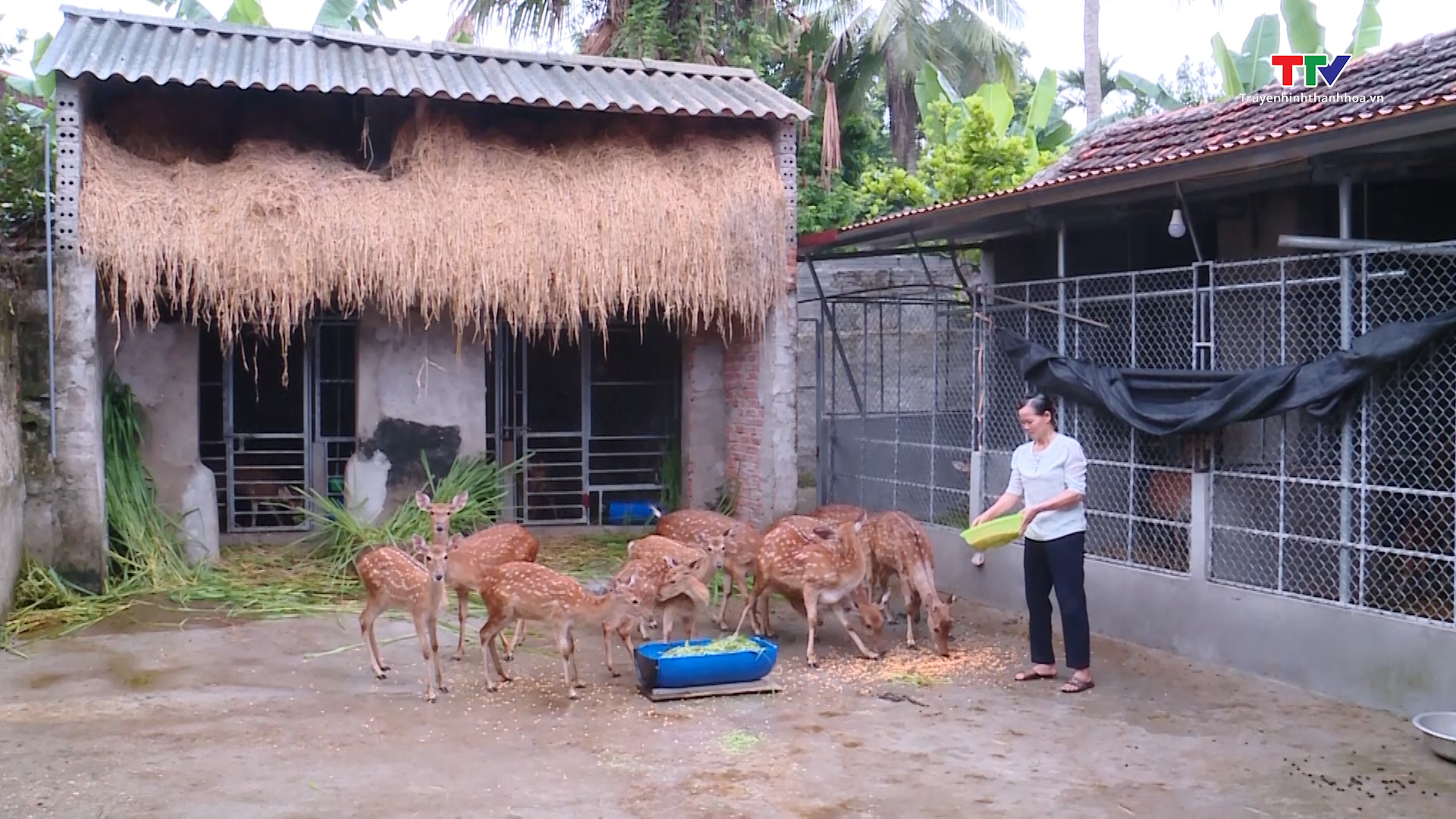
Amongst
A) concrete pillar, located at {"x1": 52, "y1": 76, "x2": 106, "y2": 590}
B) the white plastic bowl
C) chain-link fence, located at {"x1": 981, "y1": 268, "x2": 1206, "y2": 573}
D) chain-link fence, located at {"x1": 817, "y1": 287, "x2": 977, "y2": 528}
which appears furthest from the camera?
chain-link fence, located at {"x1": 817, "y1": 287, "x2": 977, "y2": 528}

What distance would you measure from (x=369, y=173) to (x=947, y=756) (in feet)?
25.9

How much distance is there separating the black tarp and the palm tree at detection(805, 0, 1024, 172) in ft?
51.4

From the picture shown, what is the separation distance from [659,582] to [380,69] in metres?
6.17

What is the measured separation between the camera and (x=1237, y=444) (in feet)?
30.6

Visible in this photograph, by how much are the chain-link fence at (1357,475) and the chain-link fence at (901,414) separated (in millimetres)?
2916

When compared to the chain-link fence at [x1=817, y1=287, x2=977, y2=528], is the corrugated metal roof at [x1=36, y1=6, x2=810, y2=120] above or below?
above

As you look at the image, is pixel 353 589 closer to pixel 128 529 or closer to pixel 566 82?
pixel 128 529

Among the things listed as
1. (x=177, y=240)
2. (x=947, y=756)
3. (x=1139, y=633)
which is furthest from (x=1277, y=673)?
(x=177, y=240)

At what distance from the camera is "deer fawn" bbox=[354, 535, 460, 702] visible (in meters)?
8.02

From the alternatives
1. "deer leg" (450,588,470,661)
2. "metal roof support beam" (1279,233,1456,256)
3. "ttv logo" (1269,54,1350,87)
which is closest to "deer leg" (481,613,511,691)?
"deer leg" (450,588,470,661)

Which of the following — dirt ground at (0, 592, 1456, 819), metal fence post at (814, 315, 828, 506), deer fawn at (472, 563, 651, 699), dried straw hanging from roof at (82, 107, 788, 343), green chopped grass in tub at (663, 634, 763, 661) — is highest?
dried straw hanging from roof at (82, 107, 788, 343)

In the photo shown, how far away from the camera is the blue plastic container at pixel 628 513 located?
14484 millimetres

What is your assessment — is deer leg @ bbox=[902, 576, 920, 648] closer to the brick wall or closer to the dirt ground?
the dirt ground

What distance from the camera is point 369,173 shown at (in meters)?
12.1
